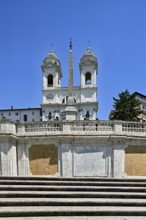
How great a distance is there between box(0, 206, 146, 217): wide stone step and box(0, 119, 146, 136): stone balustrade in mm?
9134

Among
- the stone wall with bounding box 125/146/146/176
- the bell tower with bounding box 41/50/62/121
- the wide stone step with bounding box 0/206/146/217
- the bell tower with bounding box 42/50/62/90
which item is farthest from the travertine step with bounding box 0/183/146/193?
the bell tower with bounding box 42/50/62/90

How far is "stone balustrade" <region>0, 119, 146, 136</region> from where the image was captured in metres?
15.6

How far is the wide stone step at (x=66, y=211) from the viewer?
240 inches

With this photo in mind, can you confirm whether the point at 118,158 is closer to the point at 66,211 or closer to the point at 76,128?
the point at 76,128

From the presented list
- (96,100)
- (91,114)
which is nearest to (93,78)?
(96,100)

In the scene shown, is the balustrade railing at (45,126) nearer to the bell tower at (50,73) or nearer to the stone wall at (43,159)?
the stone wall at (43,159)

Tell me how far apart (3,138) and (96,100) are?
192ft

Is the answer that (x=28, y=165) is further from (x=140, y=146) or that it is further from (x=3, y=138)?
(x=140, y=146)

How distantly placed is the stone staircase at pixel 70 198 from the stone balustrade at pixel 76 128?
22.2 feet

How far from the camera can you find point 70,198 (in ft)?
23.6

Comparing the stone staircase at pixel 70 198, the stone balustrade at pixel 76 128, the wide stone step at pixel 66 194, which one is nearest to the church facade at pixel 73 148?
the stone balustrade at pixel 76 128

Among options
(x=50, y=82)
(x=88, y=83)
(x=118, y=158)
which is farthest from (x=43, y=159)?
(x=50, y=82)

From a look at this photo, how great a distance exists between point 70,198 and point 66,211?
101 cm

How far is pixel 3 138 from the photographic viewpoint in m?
15.2
